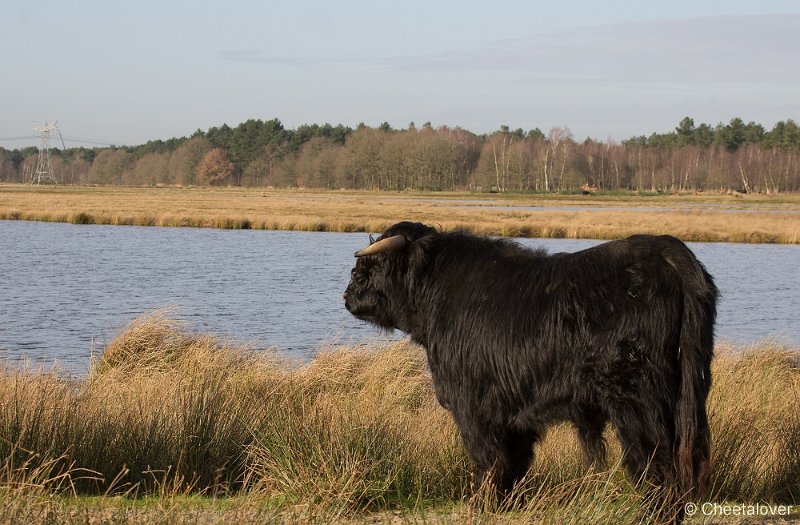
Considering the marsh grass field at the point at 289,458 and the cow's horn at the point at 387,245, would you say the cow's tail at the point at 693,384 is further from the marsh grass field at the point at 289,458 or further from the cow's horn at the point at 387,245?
the cow's horn at the point at 387,245

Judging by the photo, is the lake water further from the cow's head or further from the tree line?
the tree line

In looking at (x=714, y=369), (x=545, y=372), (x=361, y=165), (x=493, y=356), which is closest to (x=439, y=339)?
(x=493, y=356)

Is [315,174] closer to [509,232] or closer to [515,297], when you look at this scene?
[509,232]

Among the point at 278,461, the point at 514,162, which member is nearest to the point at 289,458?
the point at 278,461

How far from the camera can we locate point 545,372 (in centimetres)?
538

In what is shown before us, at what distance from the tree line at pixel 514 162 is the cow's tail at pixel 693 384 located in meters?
121

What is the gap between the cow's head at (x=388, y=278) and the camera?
21.0 feet

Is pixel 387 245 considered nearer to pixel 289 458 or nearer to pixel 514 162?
pixel 289 458

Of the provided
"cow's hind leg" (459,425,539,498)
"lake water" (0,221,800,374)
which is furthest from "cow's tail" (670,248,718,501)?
"lake water" (0,221,800,374)

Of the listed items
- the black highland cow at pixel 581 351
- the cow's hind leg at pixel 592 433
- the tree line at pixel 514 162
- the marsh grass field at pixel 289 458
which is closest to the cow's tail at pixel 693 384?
the black highland cow at pixel 581 351

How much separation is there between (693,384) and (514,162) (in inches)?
5135

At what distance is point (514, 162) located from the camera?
13375 centimetres

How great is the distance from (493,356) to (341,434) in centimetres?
134

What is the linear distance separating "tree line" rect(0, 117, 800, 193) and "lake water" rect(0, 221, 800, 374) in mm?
91473
